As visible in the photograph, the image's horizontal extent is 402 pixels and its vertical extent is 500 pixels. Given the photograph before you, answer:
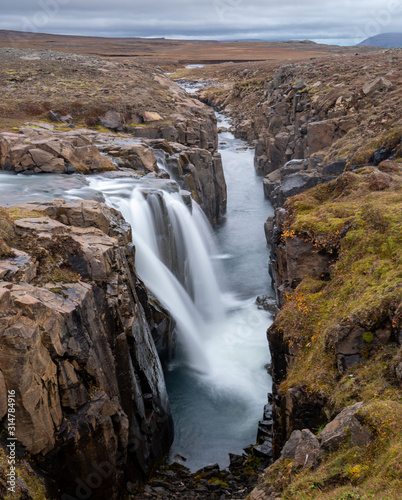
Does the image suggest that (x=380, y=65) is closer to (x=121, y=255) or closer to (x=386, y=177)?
(x=386, y=177)

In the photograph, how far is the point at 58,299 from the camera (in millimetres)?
11797

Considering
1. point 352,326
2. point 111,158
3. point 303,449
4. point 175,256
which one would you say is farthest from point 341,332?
point 111,158

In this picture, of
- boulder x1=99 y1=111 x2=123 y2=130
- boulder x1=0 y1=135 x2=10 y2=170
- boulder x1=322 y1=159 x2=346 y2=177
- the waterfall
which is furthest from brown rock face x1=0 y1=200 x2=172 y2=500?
boulder x1=99 y1=111 x2=123 y2=130

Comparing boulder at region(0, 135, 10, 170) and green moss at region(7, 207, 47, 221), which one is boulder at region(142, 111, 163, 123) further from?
green moss at region(7, 207, 47, 221)

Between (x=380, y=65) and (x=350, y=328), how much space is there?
172 feet

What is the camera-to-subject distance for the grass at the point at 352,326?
8.44 m

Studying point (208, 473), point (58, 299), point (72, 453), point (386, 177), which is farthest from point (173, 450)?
point (386, 177)

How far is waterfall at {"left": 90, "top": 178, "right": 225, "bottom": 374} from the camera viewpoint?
21.9 m

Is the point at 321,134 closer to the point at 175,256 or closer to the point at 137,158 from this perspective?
the point at 137,158

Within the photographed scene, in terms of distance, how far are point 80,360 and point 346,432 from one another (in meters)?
6.48

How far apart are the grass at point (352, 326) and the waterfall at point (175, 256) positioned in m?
6.86

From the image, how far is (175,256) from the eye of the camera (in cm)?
2600

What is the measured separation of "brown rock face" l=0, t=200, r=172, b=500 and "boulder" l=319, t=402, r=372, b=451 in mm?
5577

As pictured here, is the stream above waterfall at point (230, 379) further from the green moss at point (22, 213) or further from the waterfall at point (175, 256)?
the green moss at point (22, 213)
